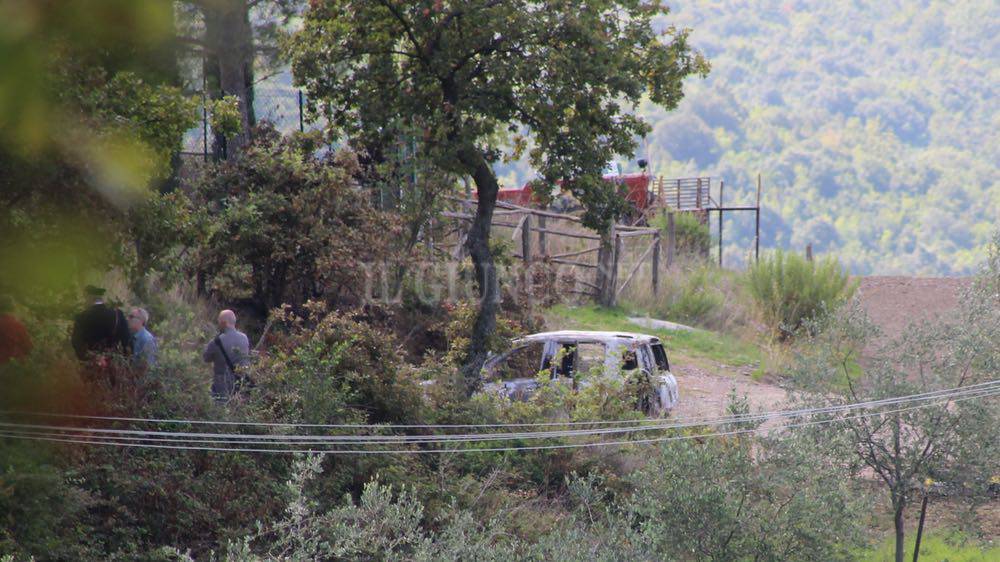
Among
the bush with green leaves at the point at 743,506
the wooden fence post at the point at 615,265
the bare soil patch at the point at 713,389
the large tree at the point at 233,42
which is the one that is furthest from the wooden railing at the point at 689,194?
the bush with green leaves at the point at 743,506

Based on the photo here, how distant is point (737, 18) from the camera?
154 m

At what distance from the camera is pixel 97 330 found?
951 centimetres

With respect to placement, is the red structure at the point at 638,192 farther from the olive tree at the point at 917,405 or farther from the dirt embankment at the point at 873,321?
the olive tree at the point at 917,405

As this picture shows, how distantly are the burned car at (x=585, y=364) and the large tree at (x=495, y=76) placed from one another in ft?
1.71

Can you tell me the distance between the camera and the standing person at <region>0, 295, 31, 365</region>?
8.15 m

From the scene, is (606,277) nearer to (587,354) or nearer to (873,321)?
(587,354)

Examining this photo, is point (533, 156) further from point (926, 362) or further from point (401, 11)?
point (926, 362)

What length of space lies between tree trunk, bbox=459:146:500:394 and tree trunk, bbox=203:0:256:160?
2.93 metres

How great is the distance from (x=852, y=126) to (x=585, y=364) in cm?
10866

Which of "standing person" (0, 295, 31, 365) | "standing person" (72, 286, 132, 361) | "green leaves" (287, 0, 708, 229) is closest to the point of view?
"standing person" (0, 295, 31, 365)

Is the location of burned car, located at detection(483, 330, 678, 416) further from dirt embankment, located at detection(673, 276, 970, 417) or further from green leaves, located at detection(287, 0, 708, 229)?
green leaves, located at detection(287, 0, 708, 229)

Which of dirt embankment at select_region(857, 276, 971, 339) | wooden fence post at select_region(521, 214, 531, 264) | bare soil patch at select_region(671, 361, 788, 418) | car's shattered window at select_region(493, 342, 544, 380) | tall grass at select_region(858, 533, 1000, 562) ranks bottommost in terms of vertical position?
tall grass at select_region(858, 533, 1000, 562)

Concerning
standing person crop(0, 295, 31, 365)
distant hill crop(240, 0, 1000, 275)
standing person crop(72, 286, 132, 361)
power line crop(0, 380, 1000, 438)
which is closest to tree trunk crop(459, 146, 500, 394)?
power line crop(0, 380, 1000, 438)

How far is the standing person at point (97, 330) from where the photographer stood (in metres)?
9.42
